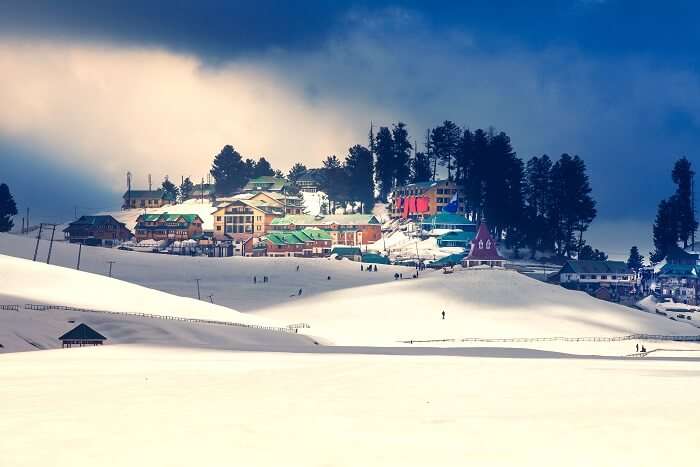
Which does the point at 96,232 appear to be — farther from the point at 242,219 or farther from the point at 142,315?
the point at 142,315

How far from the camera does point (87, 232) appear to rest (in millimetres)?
158625

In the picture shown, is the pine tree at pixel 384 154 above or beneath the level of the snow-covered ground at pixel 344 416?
above

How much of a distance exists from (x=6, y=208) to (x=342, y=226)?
5353cm

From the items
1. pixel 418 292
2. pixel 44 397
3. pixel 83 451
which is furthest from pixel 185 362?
pixel 418 292

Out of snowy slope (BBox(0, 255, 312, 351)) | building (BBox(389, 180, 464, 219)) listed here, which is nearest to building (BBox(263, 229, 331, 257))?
building (BBox(389, 180, 464, 219))

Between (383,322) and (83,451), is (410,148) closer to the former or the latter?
(383,322)

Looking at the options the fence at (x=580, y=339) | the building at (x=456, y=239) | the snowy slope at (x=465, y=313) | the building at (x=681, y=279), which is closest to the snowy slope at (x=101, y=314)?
the snowy slope at (x=465, y=313)

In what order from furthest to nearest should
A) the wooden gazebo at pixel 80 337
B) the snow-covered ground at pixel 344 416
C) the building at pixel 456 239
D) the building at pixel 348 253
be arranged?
the building at pixel 456 239, the building at pixel 348 253, the wooden gazebo at pixel 80 337, the snow-covered ground at pixel 344 416

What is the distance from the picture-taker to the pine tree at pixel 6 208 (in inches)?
6335

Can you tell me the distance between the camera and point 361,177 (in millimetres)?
182500

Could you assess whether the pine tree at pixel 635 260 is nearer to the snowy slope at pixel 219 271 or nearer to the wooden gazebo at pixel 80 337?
the snowy slope at pixel 219 271

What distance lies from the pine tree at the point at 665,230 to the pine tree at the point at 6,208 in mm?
96856

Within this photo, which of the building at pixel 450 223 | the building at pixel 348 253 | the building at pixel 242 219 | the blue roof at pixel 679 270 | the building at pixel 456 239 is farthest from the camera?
the building at pixel 242 219

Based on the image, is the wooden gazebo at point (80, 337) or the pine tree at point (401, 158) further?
the pine tree at point (401, 158)
